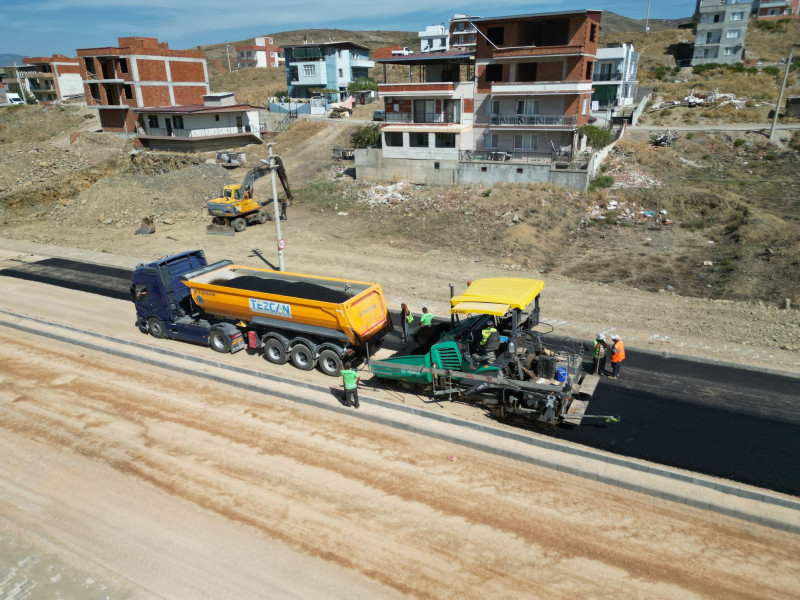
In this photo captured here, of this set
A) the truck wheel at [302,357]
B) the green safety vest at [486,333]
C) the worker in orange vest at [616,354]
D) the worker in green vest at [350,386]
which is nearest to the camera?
the green safety vest at [486,333]

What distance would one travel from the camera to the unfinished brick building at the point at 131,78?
5597 centimetres

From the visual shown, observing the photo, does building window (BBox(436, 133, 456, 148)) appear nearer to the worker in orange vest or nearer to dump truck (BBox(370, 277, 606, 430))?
dump truck (BBox(370, 277, 606, 430))

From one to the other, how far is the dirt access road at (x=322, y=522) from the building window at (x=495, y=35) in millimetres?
32389

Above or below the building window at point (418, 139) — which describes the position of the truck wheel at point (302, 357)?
below

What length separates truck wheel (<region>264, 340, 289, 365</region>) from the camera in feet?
51.8

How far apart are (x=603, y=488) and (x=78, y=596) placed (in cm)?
953

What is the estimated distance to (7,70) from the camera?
10819 cm

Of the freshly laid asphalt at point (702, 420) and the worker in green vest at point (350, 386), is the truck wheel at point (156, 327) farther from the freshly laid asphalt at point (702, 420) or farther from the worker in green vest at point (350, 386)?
the freshly laid asphalt at point (702, 420)

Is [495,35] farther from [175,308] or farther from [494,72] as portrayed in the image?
[175,308]

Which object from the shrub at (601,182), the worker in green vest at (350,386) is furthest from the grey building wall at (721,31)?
the worker in green vest at (350,386)

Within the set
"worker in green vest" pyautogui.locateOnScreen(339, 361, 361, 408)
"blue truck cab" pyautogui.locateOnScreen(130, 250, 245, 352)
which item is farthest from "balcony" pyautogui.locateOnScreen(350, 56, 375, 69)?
"worker in green vest" pyautogui.locateOnScreen(339, 361, 361, 408)

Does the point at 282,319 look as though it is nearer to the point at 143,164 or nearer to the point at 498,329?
the point at 498,329

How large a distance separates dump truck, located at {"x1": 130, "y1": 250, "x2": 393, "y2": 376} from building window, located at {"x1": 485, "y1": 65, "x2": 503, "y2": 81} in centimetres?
2730

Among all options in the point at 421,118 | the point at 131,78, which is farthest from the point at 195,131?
the point at 421,118
